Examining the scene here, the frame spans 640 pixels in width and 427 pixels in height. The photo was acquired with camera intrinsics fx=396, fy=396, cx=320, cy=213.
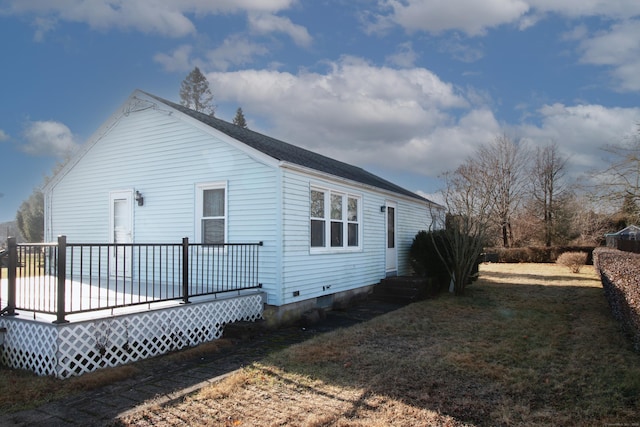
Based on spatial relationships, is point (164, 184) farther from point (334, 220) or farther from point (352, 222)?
point (352, 222)

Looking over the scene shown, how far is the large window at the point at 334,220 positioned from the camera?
8.99 metres

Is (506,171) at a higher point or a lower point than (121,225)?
higher

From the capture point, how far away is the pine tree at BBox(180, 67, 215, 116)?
35.5 m

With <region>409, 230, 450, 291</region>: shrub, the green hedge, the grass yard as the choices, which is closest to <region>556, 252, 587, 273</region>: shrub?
the green hedge

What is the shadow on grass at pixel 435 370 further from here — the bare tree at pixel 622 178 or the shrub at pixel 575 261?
the shrub at pixel 575 261

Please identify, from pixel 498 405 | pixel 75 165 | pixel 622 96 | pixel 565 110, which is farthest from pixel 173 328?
pixel 622 96

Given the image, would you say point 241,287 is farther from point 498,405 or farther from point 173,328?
point 498,405

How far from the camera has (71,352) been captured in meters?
4.80

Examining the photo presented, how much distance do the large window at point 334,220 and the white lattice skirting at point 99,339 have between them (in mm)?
3297

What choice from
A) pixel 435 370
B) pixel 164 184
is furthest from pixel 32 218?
pixel 435 370

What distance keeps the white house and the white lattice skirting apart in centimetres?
195

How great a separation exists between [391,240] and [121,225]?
309 inches

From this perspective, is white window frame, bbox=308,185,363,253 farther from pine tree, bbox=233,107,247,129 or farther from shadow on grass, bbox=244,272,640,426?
pine tree, bbox=233,107,247,129

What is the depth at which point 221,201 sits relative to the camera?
8516mm
